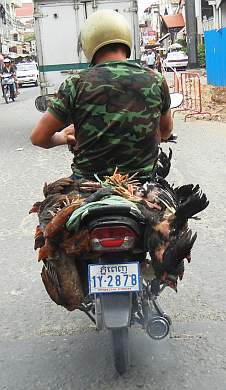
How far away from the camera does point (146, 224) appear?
3.16 meters

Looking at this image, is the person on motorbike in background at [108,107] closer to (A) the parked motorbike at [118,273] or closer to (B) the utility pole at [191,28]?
(A) the parked motorbike at [118,273]

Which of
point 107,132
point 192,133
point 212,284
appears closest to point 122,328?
point 107,132

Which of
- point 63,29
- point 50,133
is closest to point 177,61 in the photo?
point 63,29

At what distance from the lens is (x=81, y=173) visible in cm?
371

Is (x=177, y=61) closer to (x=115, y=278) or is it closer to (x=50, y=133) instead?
(x=50, y=133)

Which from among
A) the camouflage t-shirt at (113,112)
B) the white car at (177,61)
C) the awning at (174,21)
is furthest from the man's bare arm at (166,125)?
the awning at (174,21)

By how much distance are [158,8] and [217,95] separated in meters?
114

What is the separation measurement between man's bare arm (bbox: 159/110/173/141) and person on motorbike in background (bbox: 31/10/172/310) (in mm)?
139

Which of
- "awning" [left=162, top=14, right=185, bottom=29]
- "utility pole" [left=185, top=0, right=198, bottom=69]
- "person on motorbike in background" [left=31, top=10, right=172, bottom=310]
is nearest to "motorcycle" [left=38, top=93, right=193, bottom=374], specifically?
"person on motorbike in background" [left=31, top=10, right=172, bottom=310]

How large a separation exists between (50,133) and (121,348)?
4.09ft

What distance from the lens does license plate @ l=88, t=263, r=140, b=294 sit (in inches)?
126

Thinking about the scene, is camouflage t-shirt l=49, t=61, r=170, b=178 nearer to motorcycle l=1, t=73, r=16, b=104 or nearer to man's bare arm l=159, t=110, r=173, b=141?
man's bare arm l=159, t=110, r=173, b=141

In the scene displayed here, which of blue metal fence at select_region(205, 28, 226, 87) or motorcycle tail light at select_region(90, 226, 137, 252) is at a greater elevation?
blue metal fence at select_region(205, 28, 226, 87)

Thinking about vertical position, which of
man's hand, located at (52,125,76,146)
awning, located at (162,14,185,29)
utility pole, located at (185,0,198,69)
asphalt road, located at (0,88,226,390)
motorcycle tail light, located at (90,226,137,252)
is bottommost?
asphalt road, located at (0,88,226,390)
